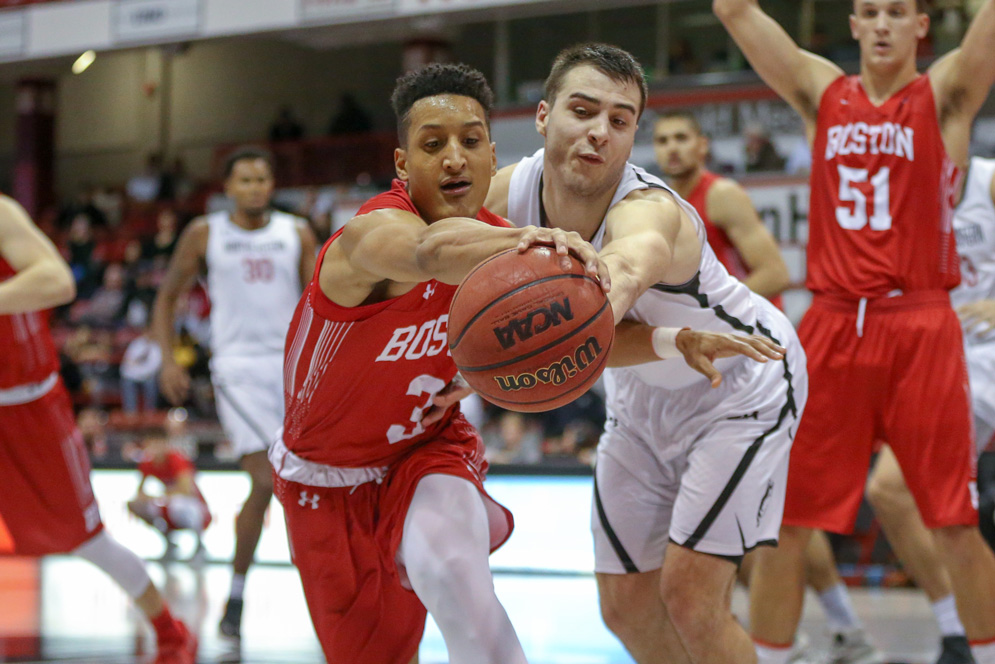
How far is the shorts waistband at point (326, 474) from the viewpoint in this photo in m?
2.97

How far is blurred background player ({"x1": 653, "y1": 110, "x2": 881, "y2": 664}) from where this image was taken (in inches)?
190

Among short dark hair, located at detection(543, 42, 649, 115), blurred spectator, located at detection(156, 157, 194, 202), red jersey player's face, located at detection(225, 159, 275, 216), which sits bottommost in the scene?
red jersey player's face, located at detection(225, 159, 275, 216)

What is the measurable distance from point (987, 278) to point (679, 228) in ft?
10.2

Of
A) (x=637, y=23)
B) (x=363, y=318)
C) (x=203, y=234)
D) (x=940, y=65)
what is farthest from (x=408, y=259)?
(x=637, y=23)

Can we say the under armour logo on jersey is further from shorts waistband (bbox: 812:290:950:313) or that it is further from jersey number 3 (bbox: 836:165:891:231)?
jersey number 3 (bbox: 836:165:891:231)

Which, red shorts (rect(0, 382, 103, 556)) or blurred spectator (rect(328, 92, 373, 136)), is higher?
blurred spectator (rect(328, 92, 373, 136))

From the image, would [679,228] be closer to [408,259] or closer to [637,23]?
[408,259]

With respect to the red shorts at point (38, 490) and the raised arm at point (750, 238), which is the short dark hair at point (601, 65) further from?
the red shorts at point (38, 490)

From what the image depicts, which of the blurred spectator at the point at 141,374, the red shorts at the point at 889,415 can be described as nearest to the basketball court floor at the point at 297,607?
the red shorts at the point at 889,415

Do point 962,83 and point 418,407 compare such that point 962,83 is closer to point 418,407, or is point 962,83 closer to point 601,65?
point 601,65

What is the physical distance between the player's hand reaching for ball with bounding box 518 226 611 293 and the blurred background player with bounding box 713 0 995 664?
70.0 inches

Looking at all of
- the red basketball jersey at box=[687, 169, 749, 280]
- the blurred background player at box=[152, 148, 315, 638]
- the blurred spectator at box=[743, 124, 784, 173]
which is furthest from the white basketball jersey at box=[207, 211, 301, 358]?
the blurred spectator at box=[743, 124, 784, 173]

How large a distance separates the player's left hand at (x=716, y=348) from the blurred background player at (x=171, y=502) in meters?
6.38

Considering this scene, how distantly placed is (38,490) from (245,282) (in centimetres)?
200
